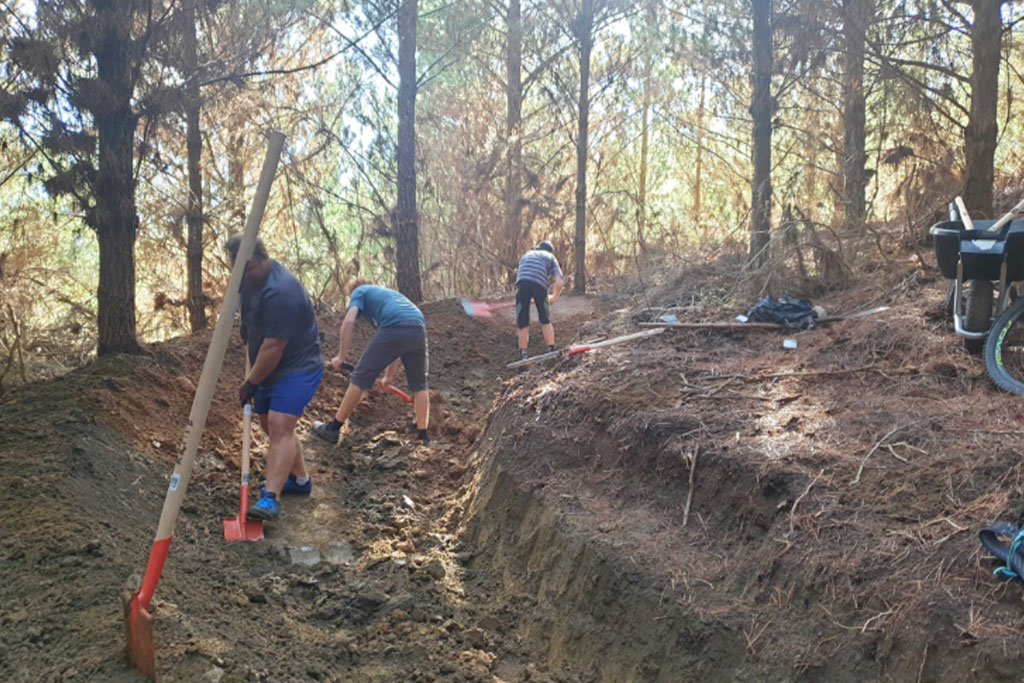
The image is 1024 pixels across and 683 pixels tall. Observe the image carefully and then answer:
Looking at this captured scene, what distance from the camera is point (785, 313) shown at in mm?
8242

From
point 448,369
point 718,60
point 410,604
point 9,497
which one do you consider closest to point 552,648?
point 410,604

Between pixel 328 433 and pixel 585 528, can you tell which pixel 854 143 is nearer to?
pixel 328 433

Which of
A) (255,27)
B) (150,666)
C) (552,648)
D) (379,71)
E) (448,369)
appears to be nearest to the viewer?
(150,666)

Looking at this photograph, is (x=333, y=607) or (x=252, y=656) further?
(x=333, y=607)

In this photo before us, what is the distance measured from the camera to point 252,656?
4.05m

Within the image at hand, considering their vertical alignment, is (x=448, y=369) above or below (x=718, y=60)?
below

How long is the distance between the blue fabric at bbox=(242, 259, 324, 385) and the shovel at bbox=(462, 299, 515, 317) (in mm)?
6984

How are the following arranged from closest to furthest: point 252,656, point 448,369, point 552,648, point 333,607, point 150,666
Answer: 1. point 150,666
2. point 252,656
3. point 552,648
4. point 333,607
5. point 448,369

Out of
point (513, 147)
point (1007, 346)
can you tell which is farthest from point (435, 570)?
point (513, 147)

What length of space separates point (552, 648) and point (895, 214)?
9.52 meters

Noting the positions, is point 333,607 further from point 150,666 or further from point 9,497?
point 9,497

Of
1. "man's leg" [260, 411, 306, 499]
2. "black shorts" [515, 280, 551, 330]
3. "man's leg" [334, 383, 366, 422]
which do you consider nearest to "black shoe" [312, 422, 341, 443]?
"man's leg" [334, 383, 366, 422]

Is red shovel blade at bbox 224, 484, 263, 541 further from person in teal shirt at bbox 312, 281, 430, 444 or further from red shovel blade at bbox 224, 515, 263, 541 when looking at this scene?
person in teal shirt at bbox 312, 281, 430, 444

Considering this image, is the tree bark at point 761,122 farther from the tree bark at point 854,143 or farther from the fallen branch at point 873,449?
the fallen branch at point 873,449
